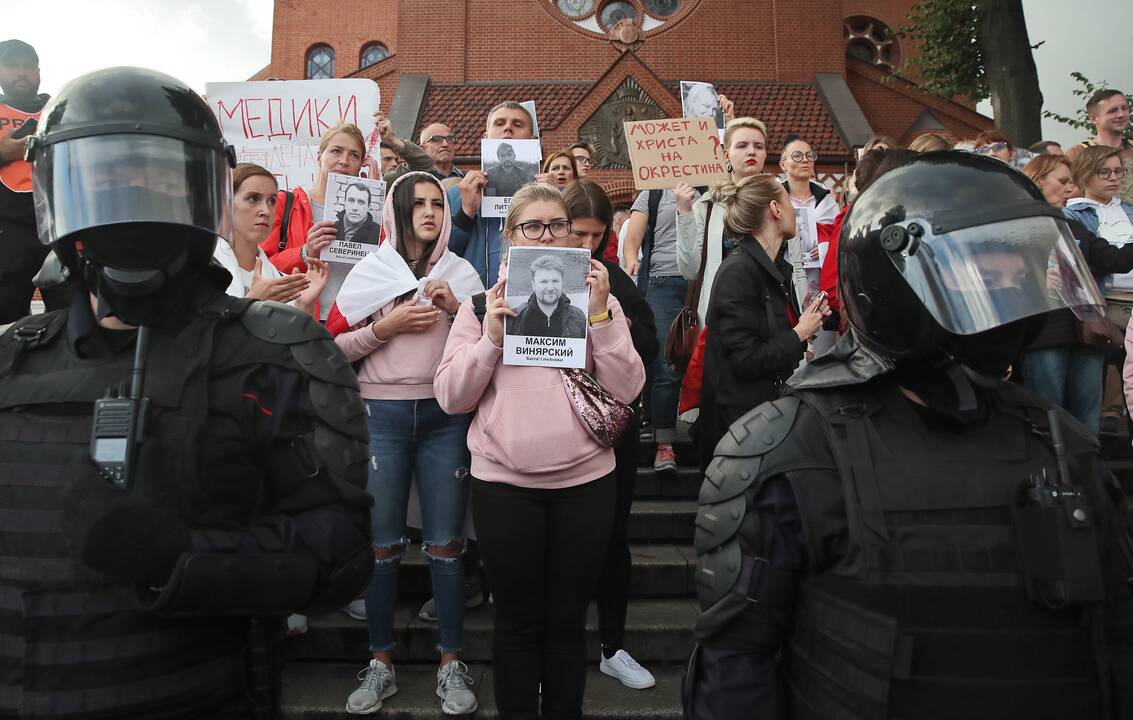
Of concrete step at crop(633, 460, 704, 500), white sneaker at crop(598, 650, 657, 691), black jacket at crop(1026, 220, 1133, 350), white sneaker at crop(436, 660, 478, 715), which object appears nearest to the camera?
white sneaker at crop(436, 660, 478, 715)

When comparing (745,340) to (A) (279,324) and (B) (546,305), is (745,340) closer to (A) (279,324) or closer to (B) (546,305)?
(B) (546,305)

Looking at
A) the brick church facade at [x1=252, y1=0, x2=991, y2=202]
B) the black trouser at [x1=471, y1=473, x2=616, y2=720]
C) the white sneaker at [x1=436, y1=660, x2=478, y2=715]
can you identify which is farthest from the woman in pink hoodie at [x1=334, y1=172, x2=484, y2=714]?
the brick church facade at [x1=252, y1=0, x2=991, y2=202]

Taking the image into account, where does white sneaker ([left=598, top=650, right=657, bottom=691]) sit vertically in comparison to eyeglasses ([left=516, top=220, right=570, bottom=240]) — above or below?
below

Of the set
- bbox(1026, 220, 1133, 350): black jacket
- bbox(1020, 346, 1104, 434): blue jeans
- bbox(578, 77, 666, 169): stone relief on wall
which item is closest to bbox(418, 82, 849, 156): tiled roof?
bbox(578, 77, 666, 169): stone relief on wall

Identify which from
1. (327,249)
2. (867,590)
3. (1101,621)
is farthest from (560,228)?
(1101,621)

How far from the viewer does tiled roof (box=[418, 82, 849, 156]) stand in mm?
20703

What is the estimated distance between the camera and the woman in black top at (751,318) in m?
3.50

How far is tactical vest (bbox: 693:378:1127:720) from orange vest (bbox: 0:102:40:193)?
439 cm

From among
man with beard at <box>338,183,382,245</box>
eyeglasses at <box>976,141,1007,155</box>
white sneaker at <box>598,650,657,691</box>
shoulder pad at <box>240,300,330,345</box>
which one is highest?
eyeglasses at <box>976,141,1007,155</box>

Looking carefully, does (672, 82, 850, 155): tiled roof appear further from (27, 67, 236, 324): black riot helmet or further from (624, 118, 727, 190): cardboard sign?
(27, 67, 236, 324): black riot helmet

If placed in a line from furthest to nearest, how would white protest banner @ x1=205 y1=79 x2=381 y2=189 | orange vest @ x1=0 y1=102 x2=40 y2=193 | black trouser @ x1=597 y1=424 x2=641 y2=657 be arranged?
white protest banner @ x1=205 y1=79 x2=381 y2=189 < orange vest @ x1=0 y1=102 x2=40 y2=193 < black trouser @ x1=597 y1=424 x2=641 y2=657

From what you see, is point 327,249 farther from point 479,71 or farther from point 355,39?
point 355,39

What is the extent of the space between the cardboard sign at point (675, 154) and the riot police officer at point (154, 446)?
3877mm

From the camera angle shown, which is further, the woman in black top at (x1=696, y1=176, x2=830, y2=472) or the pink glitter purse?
the woman in black top at (x1=696, y1=176, x2=830, y2=472)
